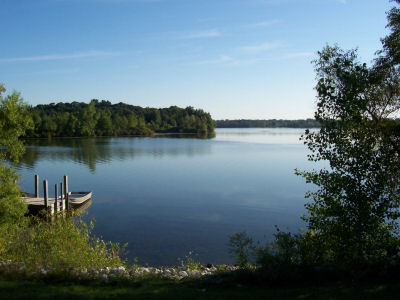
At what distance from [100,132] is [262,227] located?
114587 mm

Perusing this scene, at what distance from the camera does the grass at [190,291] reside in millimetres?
6621

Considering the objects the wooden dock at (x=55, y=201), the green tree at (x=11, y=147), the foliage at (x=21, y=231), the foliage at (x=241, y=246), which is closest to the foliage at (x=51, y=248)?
the foliage at (x=21, y=231)

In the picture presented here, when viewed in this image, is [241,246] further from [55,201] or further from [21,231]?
[55,201]

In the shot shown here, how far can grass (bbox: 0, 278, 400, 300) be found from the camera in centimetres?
662

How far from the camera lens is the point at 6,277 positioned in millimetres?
7848

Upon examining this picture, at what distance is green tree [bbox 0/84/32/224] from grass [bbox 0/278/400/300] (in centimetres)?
694

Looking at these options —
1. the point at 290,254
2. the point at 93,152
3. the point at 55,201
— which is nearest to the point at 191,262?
the point at 290,254

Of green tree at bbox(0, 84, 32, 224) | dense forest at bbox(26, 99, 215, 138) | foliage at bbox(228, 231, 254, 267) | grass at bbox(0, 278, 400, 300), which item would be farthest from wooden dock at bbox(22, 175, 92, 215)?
dense forest at bbox(26, 99, 215, 138)

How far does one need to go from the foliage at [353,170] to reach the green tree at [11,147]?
11.5 m

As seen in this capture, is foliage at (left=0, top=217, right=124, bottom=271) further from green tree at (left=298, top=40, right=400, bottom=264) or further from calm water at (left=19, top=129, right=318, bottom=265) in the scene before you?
green tree at (left=298, top=40, right=400, bottom=264)

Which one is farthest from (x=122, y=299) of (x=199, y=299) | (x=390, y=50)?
(x=390, y=50)

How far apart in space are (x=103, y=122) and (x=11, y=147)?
11611cm

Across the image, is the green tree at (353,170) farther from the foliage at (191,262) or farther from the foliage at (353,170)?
the foliage at (191,262)

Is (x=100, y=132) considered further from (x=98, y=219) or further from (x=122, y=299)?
(x=122, y=299)
